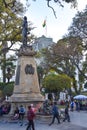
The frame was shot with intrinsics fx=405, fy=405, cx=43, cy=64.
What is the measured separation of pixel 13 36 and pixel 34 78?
47.8ft

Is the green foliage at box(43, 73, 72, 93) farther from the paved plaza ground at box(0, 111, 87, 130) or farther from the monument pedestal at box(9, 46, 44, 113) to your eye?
→ the paved plaza ground at box(0, 111, 87, 130)

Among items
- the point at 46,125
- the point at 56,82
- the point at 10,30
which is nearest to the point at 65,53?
the point at 56,82

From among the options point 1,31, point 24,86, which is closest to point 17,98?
point 24,86

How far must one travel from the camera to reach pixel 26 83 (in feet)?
99.9

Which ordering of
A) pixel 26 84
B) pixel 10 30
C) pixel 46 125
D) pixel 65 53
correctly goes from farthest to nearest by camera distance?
pixel 65 53 < pixel 10 30 < pixel 26 84 < pixel 46 125

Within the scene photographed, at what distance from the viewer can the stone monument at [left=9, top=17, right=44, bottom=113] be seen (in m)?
30.0

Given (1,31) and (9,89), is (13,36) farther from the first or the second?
(9,89)

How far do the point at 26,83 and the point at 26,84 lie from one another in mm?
76

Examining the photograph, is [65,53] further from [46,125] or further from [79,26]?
[46,125]

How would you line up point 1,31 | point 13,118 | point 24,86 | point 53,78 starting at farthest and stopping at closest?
point 53,78, point 1,31, point 24,86, point 13,118

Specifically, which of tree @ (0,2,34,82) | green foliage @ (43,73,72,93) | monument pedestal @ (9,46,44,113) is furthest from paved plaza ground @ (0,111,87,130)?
green foliage @ (43,73,72,93)

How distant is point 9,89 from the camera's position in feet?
167

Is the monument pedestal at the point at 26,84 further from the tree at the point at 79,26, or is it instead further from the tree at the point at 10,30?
the tree at the point at 79,26

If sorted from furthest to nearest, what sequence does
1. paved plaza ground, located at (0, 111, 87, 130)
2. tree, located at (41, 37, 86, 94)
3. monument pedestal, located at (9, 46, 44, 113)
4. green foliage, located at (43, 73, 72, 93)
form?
green foliage, located at (43, 73, 72, 93) < tree, located at (41, 37, 86, 94) < monument pedestal, located at (9, 46, 44, 113) < paved plaza ground, located at (0, 111, 87, 130)
